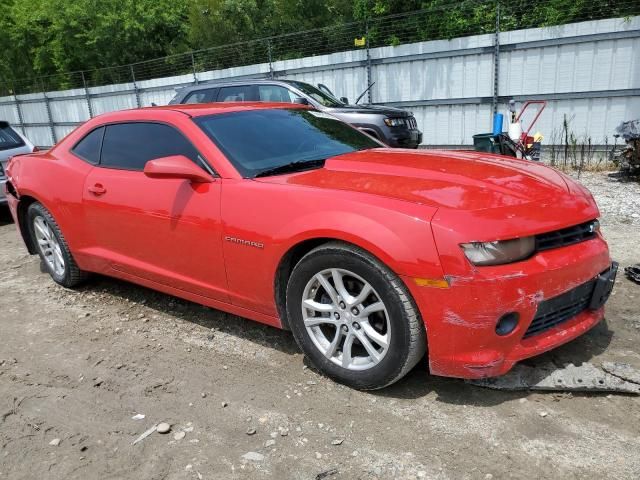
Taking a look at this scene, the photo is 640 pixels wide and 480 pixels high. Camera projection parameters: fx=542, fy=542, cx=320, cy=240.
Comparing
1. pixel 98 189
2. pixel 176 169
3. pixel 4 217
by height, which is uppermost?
pixel 176 169

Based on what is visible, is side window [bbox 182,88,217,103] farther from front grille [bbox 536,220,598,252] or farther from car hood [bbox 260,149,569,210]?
front grille [bbox 536,220,598,252]

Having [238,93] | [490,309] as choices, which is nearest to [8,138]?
[238,93]

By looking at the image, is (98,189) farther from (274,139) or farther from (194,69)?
(194,69)

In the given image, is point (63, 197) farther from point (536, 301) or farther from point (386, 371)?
point (536, 301)

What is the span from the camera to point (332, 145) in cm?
385

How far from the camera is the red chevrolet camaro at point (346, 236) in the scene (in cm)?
252

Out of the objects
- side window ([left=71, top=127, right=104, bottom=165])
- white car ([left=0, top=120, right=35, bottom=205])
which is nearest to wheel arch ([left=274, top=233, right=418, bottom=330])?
side window ([left=71, top=127, right=104, bottom=165])

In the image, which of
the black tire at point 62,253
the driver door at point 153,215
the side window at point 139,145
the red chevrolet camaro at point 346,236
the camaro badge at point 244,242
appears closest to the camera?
the red chevrolet camaro at point 346,236

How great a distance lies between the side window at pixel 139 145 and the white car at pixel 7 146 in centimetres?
454

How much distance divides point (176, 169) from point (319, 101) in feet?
22.5

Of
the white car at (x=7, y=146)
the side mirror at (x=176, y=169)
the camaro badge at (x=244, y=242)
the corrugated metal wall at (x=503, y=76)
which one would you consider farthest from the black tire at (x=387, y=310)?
the corrugated metal wall at (x=503, y=76)

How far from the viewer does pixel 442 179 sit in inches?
117

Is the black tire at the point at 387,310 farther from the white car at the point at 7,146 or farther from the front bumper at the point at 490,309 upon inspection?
the white car at the point at 7,146

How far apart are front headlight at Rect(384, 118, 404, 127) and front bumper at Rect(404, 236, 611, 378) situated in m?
7.02
